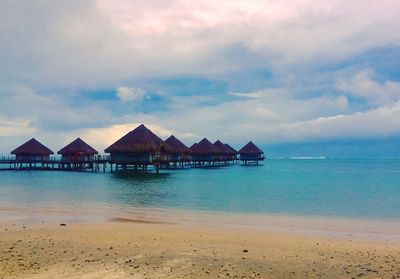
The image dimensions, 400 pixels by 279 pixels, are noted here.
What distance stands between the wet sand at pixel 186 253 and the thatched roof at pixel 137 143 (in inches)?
1251

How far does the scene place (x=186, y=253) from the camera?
28.0 feet

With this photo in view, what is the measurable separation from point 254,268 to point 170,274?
1548mm

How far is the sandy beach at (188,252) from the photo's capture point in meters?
7.10

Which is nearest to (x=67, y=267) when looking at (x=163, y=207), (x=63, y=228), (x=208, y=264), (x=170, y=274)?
(x=170, y=274)

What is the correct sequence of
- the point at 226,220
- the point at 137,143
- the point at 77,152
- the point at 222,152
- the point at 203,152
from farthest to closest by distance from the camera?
the point at 222,152 < the point at 203,152 < the point at 77,152 < the point at 137,143 < the point at 226,220

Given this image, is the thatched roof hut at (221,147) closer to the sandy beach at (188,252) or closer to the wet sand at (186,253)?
the sandy beach at (188,252)

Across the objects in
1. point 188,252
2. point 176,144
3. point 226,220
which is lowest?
point 226,220

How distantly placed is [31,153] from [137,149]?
1975 centimetres

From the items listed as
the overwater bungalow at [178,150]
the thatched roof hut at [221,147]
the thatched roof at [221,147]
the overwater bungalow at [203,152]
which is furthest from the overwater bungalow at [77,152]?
the thatched roof at [221,147]

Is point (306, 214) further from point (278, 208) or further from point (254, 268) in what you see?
point (254, 268)

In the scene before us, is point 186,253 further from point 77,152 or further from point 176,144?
point 176,144

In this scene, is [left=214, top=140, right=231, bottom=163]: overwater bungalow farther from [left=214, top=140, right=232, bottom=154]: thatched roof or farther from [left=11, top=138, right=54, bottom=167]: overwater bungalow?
[left=11, top=138, right=54, bottom=167]: overwater bungalow

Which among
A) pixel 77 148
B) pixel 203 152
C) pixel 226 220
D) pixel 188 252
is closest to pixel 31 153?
pixel 77 148

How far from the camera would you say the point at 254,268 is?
7402 millimetres
